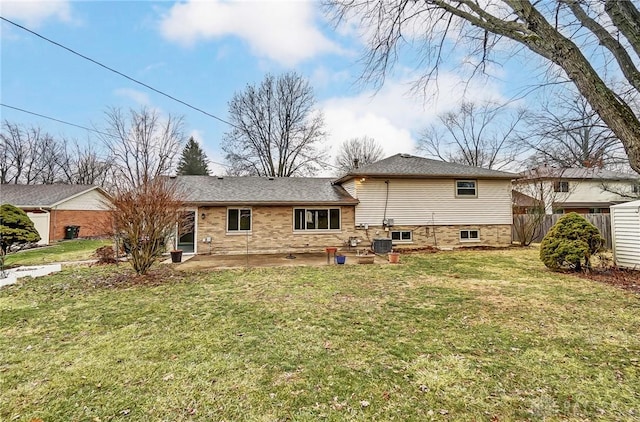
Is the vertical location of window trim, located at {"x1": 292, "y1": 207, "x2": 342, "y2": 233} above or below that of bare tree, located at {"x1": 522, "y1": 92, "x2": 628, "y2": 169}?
below

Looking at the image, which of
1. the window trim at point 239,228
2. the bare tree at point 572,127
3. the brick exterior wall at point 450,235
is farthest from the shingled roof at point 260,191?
the bare tree at point 572,127

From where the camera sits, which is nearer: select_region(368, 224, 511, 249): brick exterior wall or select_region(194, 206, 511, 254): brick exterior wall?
select_region(194, 206, 511, 254): brick exterior wall

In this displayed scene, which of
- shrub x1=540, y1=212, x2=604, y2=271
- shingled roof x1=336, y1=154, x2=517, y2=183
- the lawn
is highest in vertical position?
shingled roof x1=336, y1=154, x2=517, y2=183

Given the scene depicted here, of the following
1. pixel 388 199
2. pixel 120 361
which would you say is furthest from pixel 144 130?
pixel 120 361

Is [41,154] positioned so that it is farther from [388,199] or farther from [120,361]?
[120,361]

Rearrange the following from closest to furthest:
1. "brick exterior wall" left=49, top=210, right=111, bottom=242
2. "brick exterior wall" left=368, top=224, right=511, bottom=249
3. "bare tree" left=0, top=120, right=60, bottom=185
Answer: "brick exterior wall" left=368, top=224, right=511, bottom=249
"brick exterior wall" left=49, top=210, right=111, bottom=242
"bare tree" left=0, top=120, right=60, bottom=185

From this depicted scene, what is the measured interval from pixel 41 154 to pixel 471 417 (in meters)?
39.3

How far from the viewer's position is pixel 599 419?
7.93ft

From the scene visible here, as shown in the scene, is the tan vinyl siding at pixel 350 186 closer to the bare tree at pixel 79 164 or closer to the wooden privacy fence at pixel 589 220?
the wooden privacy fence at pixel 589 220

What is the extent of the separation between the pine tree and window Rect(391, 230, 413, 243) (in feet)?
→ 86.0

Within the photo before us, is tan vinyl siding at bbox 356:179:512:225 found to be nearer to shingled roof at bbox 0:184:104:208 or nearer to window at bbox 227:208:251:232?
window at bbox 227:208:251:232

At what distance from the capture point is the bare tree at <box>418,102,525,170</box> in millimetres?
27312

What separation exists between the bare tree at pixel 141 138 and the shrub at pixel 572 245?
75.6ft

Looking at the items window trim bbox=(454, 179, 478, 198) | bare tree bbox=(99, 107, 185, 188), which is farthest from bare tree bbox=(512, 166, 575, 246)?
bare tree bbox=(99, 107, 185, 188)
